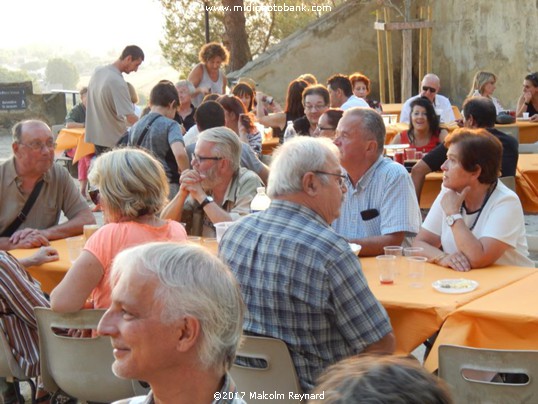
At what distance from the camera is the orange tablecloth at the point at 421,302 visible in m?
3.80

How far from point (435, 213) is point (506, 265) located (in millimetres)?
463

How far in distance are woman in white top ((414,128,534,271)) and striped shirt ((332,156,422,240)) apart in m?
0.29

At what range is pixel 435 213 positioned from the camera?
15.4 feet

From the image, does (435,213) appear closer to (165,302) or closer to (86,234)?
(86,234)

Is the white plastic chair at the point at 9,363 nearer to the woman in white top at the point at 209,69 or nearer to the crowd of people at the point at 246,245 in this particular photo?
the crowd of people at the point at 246,245

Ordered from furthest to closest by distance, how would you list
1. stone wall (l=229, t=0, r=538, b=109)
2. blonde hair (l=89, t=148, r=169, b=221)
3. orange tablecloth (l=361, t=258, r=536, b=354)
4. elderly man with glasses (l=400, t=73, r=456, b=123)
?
stone wall (l=229, t=0, r=538, b=109) < elderly man with glasses (l=400, t=73, r=456, b=123) < blonde hair (l=89, t=148, r=169, b=221) < orange tablecloth (l=361, t=258, r=536, b=354)

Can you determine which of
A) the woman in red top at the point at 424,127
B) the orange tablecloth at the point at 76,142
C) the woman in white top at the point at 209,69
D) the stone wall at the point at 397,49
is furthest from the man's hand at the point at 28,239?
the stone wall at the point at 397,49

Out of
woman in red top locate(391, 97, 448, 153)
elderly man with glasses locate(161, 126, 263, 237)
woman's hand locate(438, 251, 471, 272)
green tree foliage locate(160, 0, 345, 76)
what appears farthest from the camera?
green tree foliage locate(160, 0, 345, 76)

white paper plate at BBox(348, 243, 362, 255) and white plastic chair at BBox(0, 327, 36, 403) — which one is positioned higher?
white paper plate at BBox(348, 243, 362, 255)

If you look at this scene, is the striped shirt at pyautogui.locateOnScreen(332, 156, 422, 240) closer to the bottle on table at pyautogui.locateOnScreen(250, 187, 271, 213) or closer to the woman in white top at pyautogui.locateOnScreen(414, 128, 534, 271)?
the woman in white top at pyautogui.locateOnScreen(414, 128, 534, 271)

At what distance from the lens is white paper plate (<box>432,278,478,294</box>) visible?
3955 millimetres

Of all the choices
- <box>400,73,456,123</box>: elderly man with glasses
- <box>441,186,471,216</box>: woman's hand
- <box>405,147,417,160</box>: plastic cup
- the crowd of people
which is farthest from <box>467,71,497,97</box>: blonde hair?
<box>441,186,471,216</box>: woman's hand

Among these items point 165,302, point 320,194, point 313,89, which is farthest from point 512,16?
point 165,302

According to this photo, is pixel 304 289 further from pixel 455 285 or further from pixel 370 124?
pixel 370 124
